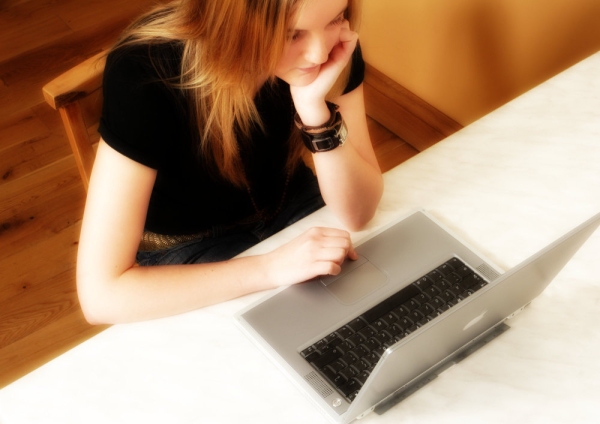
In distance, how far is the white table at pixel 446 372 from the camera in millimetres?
807

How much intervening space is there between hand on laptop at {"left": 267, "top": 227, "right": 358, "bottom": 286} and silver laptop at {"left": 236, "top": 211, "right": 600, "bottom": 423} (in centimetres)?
2

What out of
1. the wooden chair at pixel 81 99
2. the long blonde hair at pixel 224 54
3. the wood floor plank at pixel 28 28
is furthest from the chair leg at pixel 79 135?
the wood floor plank at pixel 28 28

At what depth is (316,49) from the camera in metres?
0.97

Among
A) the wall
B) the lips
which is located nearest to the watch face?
the lips

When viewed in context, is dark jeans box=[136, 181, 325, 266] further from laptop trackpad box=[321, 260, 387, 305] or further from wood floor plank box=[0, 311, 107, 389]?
wood floor plank box=[0, 311, 107, 389]

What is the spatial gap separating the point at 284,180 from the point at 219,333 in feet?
1.52

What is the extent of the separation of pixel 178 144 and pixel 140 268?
0.21 m

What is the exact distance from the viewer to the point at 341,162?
112 centimetres

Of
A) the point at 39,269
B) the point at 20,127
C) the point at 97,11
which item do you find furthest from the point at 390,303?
the point at 97,11

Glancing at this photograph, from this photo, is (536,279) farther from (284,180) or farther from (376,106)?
(376,106)

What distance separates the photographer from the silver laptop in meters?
0.76

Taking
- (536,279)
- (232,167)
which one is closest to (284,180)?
(232,167)

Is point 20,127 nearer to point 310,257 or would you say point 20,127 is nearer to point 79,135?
point 79,135

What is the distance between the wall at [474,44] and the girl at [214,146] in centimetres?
67
